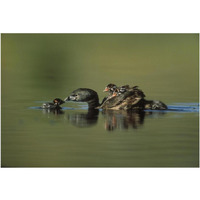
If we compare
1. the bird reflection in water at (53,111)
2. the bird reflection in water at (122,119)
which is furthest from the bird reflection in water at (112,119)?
the bird reflection in water at (53,111)

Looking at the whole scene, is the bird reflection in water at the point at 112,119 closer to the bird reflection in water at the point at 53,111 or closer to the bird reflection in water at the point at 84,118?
the bird reflection in water at the point at 84,118

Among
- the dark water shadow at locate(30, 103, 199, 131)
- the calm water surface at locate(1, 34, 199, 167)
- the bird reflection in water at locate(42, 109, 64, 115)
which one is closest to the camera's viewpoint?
the calm water surface at locate(1, 34, 199, 167)

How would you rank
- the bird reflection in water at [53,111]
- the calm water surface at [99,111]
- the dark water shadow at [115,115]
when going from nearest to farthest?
the calm water surface at [99,111], the dark water shadow at [115,115], the bird reflection in water at [53,111]

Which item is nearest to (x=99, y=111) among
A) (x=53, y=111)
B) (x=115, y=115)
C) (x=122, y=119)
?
(x=115, y=115)

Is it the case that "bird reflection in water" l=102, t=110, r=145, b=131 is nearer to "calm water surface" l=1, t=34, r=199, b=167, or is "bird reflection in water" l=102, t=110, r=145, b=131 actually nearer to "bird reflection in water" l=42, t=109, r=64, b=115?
"calm water surface" l=1, t=34, r=199, b=167

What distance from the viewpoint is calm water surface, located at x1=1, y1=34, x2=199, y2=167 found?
6.95 meters

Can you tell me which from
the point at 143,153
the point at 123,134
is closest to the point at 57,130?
the point at 123,134

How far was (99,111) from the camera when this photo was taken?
392 inches

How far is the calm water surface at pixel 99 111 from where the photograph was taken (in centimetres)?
695

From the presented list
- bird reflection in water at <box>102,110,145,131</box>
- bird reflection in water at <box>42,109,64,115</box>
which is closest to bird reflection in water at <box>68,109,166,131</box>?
bird reflection in water at <box>102,110,145,131</box>

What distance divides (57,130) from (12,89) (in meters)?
4.24

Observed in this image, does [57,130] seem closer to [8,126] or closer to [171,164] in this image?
[8,126]

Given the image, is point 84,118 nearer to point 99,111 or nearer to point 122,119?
point 122,119

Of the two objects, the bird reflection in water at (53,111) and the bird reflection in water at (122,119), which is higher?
the bird reflection in water at (53,111)
